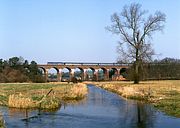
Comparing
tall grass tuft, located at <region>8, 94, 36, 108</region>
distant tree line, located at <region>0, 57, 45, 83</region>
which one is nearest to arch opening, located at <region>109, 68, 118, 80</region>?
distant tree line, located at <region>0, 57, 45, 83</region>

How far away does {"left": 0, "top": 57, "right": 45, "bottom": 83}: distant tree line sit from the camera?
309 ft

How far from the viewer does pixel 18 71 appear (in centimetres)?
9869

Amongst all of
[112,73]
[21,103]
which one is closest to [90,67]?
[112,73]

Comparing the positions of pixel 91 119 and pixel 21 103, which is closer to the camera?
pixel 91 119

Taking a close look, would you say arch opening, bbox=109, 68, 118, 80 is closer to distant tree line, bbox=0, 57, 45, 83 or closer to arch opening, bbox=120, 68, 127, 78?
arch opening, bbox=120, 68, 127, 78

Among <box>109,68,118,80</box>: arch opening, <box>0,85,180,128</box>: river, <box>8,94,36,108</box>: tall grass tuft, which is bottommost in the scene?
<box>0,85,180,128</box>: river

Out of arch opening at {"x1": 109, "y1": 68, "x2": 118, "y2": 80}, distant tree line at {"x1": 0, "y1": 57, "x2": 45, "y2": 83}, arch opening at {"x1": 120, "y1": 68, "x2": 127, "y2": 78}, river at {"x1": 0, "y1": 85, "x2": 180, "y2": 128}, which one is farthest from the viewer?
arch opening at {"x1": 109, "y1": 68, "x2": 118, "y2": 80}

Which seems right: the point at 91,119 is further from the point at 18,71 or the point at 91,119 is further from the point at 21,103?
the point at 18,71

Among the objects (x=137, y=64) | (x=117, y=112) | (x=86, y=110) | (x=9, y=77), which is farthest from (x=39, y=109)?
(x=9, y=77)

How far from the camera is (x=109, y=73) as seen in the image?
141875 millimetres

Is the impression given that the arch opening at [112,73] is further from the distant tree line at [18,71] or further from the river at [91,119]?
the river at [91,119]

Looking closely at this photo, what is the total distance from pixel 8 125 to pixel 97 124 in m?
5.16

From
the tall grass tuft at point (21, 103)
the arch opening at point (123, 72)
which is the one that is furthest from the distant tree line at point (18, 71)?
the tall grass tuft at point (21, 103)

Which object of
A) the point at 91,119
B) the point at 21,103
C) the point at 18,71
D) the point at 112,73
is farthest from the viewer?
the point at 112,73
